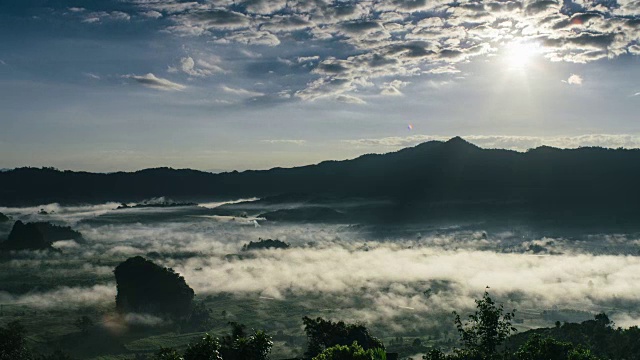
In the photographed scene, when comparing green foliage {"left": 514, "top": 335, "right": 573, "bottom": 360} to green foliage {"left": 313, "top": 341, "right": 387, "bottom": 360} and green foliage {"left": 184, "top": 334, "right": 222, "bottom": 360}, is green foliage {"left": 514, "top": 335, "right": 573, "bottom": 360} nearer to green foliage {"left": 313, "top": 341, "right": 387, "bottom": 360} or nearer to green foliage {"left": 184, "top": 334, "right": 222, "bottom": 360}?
green foliage {"left": 313, "top": 341, "right": 387, "bottom": 360}

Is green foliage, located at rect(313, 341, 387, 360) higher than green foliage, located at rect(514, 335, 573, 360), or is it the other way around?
green foliage, located at rect(313, 341, 387, 360)

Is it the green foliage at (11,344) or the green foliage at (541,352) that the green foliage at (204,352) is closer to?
the green foliage at (541,352)

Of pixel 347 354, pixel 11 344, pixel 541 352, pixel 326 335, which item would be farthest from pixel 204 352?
pixel 11 344

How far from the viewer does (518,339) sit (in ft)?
599

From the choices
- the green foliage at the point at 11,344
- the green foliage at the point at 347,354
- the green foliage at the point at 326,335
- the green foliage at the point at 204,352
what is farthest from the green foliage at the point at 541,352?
the green foliage at the point at 11,344

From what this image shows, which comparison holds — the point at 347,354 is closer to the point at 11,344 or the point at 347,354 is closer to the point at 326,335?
the point at 326,335

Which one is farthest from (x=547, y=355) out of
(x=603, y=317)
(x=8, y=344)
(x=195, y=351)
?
(x=8, y=344)

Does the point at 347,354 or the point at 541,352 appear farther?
the point at 541,352

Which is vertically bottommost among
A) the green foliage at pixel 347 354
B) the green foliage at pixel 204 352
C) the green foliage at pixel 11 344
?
the green foliage at pixel 11 344

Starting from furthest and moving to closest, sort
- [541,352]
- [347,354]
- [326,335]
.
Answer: [326,335], [541,352], [347,354]

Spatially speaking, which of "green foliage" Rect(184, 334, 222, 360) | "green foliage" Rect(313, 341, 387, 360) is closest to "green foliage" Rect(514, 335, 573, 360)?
"green foliage" Rect(313, 341, 387, 360)

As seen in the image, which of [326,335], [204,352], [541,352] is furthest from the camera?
[326,335]

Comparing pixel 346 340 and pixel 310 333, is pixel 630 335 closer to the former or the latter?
pixel 346 340

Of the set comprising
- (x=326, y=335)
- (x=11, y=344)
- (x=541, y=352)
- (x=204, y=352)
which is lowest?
(x=11, y=344)
